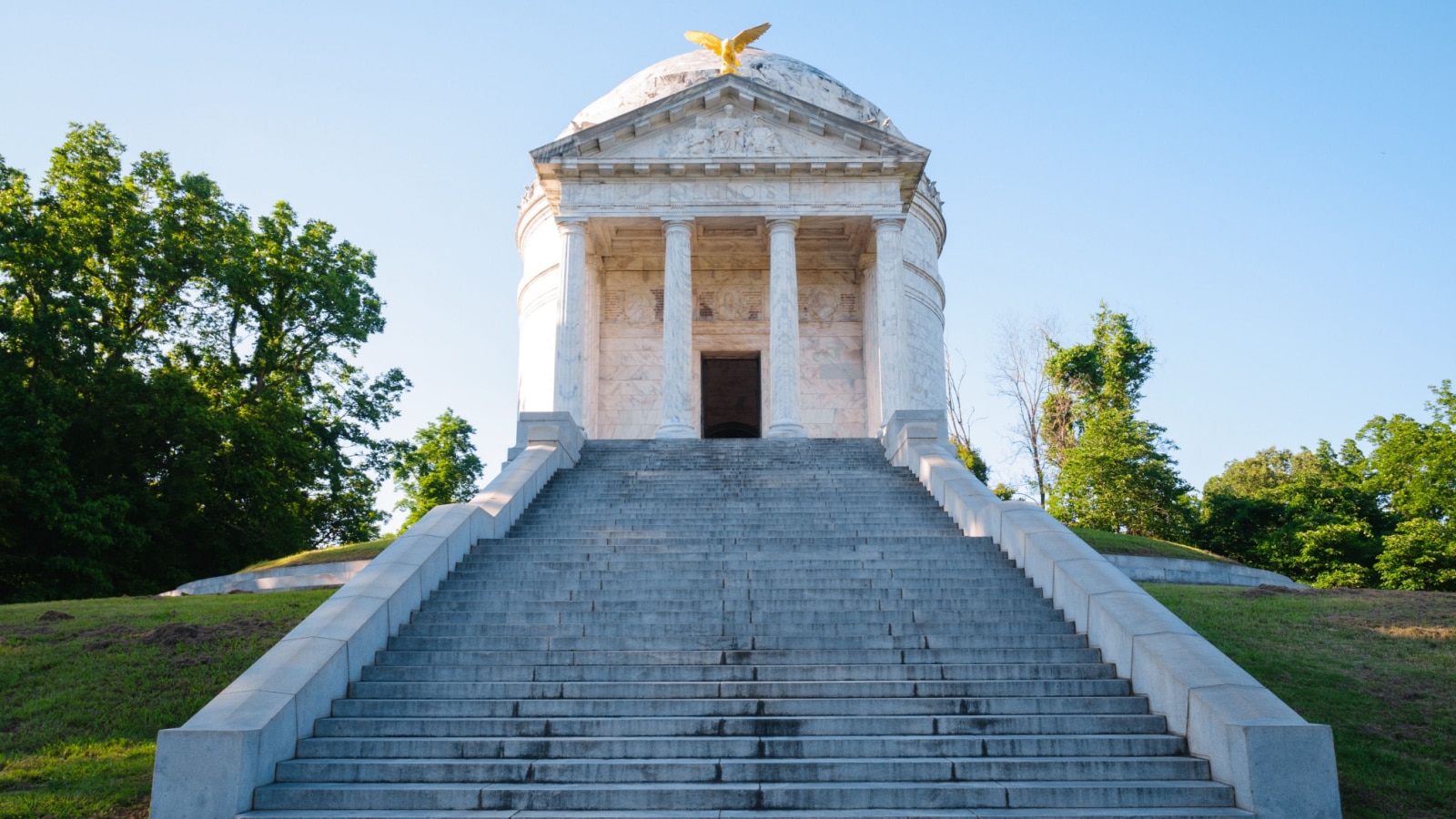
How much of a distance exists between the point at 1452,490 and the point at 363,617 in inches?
1522

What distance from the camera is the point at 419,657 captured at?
12.3m

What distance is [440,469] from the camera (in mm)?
49750

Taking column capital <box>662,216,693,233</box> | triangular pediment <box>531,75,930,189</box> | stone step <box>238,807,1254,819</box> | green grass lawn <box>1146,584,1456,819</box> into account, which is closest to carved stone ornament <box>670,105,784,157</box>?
triangular pediment <box>531,75,930,189</box>

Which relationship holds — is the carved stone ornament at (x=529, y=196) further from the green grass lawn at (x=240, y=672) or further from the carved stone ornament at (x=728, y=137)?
the green grass lawn at (x=240, y=672)

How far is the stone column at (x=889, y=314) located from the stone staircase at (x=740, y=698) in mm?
11456

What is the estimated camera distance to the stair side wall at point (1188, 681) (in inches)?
357

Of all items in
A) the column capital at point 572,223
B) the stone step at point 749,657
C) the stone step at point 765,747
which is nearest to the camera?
the stone step at point 765,747

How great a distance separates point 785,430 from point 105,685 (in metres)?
17.0

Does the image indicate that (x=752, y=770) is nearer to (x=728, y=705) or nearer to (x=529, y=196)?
(x=728, y=705)

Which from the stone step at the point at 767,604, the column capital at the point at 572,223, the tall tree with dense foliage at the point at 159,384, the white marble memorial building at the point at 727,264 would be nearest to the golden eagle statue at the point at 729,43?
the white marble memorial building at the point at 727,264

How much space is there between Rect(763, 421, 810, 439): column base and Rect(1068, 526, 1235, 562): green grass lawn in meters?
7.75

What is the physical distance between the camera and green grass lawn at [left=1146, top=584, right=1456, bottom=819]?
1068cm

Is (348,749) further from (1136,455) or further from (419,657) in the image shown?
(1136,455)

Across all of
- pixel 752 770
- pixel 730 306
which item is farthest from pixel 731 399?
pixel 752 770
